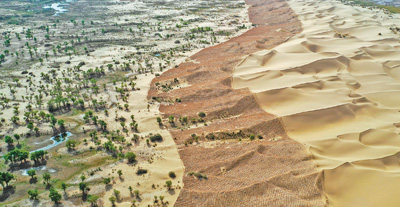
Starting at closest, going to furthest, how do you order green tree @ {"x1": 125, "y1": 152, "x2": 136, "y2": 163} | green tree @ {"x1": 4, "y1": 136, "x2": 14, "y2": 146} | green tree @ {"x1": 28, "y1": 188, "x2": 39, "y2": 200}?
1. green tree @ {"x1": 28, "y1": 188, "x2": 39, "y2": 200}
2. green tree @ {"x1": 125, "y1": 152, "x2": 136, "y2": 163}
3. green tree @ {"x1": 4, "y1": 136, "x2": 14, "y2": 146}

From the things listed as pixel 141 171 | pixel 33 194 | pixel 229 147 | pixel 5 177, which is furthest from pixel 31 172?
pixel 229 147

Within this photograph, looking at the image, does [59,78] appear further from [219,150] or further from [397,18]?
[397,18]

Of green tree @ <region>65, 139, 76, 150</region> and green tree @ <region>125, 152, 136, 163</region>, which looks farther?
green tree @ <region>65, 139, 76, 150</region>

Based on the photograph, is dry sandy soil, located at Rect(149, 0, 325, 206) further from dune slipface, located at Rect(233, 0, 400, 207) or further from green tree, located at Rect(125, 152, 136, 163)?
green tree, located at Rect(125, 152, 136, 163)

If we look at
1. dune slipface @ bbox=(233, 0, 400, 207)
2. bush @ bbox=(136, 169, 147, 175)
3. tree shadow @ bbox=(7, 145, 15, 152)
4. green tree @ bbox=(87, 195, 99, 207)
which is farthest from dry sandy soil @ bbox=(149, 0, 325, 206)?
tree shadow @ bbox=(7, 145, 15, 152)

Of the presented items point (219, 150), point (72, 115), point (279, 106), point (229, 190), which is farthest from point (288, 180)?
point (72, 115)

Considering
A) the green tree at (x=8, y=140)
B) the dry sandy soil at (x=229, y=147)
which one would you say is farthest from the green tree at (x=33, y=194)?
the dry sandy soil at (x=229, y=147)
